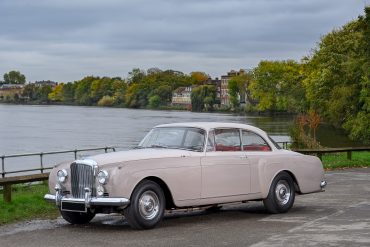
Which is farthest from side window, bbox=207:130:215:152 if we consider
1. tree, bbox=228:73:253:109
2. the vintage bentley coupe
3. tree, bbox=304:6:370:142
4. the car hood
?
Result: tree, bbox=228:73:253:109

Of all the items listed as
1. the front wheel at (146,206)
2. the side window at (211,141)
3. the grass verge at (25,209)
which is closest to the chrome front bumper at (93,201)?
the front wheel at (146,206)

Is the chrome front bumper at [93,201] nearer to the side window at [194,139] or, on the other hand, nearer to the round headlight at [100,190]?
the round headlight at [100,190]

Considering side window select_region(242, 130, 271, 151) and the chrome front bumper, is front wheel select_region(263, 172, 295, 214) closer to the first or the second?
side window select_region(242, 130, 271, 151)

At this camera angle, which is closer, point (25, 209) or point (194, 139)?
point (194, 139)

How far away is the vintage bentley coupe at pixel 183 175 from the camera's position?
10648 mm

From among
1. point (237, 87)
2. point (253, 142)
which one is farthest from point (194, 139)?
point (237, 87)

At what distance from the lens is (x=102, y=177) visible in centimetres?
1054

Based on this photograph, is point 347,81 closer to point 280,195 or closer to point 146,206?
point 280,195

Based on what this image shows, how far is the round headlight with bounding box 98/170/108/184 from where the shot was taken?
10508mm

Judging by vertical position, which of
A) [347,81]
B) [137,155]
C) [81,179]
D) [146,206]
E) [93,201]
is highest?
[347,81]

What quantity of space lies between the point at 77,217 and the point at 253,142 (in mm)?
3492

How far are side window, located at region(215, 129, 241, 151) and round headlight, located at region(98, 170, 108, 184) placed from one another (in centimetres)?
237

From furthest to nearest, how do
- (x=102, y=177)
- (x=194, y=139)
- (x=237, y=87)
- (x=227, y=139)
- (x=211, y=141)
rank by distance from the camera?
1. (x=237, y=87)
2. (x=227, y=139)
3. (x=211, y=141)
4. (x=194, y=139)
5. (x=102, y=177)

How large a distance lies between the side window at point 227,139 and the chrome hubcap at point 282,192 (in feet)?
3.61
